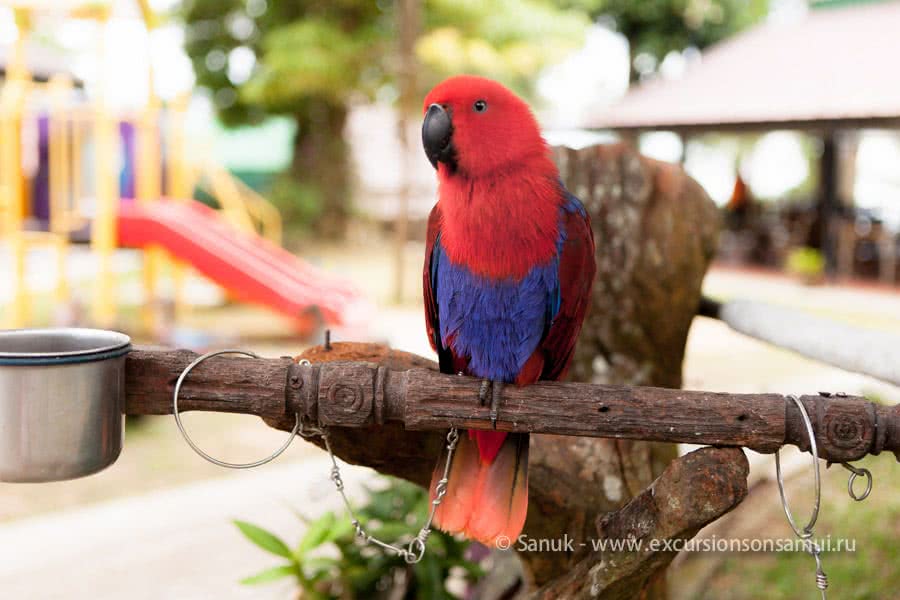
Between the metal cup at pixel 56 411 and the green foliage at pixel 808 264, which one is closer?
the metal cup at pixel 56 411

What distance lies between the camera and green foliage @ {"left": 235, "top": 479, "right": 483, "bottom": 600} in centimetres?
209

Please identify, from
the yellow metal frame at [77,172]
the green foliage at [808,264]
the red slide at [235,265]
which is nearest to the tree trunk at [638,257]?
the red slide at [235,265]

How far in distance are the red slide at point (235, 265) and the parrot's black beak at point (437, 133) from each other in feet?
15.4

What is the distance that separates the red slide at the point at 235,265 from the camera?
611 cm

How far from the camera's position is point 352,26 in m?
11.2

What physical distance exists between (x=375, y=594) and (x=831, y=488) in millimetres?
1798

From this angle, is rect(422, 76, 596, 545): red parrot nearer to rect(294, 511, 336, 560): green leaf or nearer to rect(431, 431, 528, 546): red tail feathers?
rect(431, 431, 528, 546): red tail feathers

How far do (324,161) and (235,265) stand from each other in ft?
23.4

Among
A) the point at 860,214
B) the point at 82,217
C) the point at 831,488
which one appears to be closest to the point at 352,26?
the point at 82,217

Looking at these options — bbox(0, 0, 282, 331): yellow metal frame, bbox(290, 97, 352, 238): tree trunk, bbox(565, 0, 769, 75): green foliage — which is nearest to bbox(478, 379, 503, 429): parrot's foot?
bbox(0, 0, 282, 331): yellow metal frame

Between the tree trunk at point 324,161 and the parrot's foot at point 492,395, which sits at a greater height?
the tree trunk at point 324,161

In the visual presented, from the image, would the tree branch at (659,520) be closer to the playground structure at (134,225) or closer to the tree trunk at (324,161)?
the playground structure at (134,225)

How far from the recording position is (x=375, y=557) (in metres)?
2.25

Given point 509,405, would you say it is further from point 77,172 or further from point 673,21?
point 673,21
